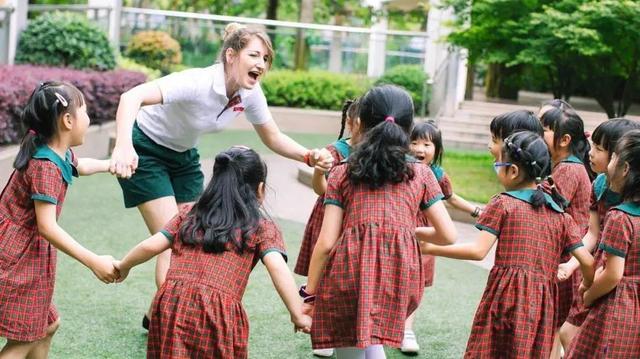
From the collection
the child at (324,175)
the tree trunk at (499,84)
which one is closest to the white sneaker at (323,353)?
the child at (324,175)

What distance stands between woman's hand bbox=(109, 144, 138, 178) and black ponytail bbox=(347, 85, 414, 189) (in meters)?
0.89

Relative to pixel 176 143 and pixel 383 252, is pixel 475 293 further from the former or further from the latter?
pixel 383 252

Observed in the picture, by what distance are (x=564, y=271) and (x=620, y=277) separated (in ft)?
1.36

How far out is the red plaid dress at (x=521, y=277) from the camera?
12.8 ft

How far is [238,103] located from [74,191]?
5.44 metres

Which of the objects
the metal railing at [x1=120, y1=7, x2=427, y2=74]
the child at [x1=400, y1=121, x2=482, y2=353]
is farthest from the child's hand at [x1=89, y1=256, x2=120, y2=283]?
the metal railing at [x1=120, y1=7, x2=427, y2=74]

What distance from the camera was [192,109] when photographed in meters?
4.70

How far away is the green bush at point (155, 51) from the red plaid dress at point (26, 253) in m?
14.7

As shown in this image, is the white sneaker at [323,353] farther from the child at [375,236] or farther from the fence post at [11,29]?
the fence post at [11,29]

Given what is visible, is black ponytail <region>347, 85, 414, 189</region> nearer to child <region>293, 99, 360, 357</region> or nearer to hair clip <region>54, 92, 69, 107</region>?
child <region>293, 99, 360, 357</region>

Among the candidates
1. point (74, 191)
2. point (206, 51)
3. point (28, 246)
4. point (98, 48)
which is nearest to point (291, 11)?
point (206, 51)

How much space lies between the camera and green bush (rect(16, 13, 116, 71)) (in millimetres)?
14242

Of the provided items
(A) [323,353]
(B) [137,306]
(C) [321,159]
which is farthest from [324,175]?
(B) [137,306]

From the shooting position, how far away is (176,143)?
4.95m
